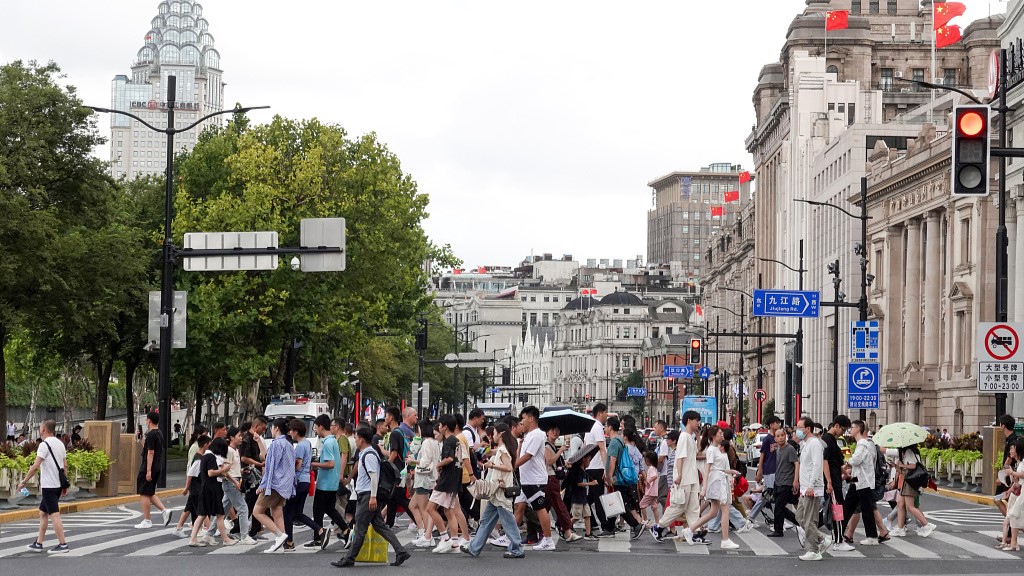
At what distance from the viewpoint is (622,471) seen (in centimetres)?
2352

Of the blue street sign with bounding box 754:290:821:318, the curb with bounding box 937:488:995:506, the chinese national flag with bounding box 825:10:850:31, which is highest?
the chinese national flag with bounding box 825:10:850:31

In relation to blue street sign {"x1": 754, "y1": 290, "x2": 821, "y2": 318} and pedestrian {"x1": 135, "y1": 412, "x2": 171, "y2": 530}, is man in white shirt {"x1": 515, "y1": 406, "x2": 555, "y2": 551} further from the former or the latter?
blue street sign {"x1": 754, "y1": 290, "x2": 821, "y2": 318}

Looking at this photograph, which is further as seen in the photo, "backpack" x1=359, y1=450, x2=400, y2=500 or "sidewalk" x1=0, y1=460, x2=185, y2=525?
"sidewalk" x1=0, y1=460, x2=185, y2=525

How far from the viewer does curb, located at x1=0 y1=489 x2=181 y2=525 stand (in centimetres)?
2645

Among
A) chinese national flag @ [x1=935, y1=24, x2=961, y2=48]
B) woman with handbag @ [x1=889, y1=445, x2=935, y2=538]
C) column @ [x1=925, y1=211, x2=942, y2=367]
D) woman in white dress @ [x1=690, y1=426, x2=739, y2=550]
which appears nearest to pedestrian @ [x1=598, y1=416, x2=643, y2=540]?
woman in white dress @ [x1=690, y1=426, x2=739, y2=550]

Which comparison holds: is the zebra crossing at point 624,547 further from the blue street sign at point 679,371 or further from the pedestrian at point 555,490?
the blue street sign at point 679,371

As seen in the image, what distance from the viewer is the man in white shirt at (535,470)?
797 inches

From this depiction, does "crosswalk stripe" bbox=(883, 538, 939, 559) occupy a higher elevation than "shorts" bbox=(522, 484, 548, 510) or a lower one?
lower

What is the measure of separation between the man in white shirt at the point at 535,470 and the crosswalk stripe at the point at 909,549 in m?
4.61

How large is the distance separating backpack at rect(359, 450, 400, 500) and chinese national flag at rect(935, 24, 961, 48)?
88212 millimetres

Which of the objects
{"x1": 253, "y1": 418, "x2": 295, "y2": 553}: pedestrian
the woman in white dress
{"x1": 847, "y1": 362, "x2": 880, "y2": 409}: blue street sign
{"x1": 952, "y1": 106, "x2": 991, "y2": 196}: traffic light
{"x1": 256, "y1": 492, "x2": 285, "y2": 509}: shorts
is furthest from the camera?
{"x1": 847, "y1": 362, "x2": 880, "y2": 409}: blue street sign

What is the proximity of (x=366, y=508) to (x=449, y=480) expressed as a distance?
193 cm

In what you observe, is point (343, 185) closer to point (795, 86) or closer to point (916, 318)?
point (916, 318)

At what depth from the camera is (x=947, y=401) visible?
6825 centimetres
